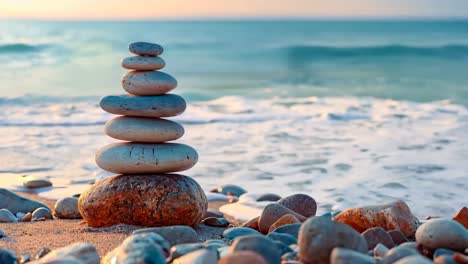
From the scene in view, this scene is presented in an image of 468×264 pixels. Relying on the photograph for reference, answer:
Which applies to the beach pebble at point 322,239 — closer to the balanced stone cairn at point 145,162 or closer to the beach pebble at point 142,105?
the balanced stone cairn at point 145,162

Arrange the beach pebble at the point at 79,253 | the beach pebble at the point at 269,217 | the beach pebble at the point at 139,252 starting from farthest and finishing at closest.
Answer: the beach pebble at the point at 269,217, the beach pebble at the point at 79,253, the beach pebble at the point at 139,252

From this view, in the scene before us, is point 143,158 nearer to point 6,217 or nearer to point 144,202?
point 144,202

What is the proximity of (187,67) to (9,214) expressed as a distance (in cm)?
2234

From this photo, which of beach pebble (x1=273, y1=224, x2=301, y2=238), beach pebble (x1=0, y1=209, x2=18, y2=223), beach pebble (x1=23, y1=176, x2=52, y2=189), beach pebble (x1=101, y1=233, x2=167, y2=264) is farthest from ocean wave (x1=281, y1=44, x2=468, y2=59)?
beach pebble (x1=101, y1=233, x2=167, y2=264)

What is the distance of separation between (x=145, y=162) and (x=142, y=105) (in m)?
0.43

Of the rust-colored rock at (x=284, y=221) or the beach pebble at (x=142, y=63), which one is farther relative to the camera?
the beach pebble at (x=142, y=63)

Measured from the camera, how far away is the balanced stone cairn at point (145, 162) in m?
5.04

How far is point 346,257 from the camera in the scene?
3238 mm

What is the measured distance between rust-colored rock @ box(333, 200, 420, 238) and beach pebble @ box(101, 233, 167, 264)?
5.76ft

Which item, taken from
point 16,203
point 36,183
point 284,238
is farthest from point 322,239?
point 36,183

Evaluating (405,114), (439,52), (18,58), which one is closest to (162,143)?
(405,114)

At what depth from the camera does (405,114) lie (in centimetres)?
1342

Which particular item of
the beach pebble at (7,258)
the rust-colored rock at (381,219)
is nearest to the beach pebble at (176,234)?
the beach pebble at (7,258)

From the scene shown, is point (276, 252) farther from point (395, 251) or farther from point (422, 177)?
point (422, 177)
